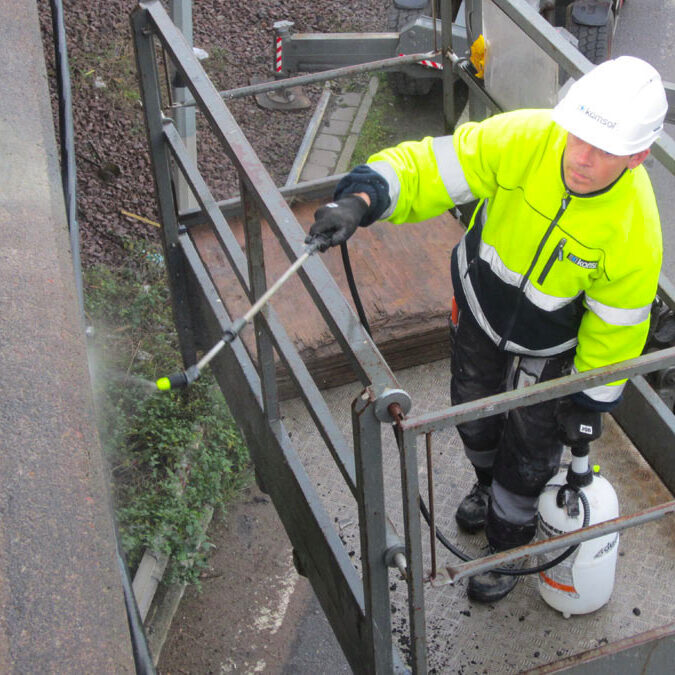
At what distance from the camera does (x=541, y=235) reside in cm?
270

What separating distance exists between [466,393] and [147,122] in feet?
5.89

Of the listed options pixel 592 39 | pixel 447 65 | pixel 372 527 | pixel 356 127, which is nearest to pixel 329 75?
pixel 447 65

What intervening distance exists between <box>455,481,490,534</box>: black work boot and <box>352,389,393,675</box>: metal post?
3.02 feet

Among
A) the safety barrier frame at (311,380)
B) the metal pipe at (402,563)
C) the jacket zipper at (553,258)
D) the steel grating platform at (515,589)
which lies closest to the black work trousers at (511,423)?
the steel grating platform at (515,589)

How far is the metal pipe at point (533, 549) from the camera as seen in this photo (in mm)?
2303

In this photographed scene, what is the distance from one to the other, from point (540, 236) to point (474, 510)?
4.30 ft

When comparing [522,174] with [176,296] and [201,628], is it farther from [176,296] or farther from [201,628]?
[201,628]

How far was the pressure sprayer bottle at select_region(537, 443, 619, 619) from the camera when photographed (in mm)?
3119

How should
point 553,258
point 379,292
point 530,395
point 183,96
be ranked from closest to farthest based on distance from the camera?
point 530,395 < point 553,258 < point 379,292 < point 183,96

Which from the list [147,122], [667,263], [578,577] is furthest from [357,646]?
[667,263]

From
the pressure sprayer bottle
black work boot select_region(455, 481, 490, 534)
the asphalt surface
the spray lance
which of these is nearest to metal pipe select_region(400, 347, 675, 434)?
the spray lance

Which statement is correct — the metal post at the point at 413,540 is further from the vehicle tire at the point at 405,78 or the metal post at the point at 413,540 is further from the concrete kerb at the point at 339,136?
the vehicle tire at the point at 405,78

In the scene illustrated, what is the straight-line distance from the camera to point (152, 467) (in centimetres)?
494

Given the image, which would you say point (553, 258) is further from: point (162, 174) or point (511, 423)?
point (162, 174)
